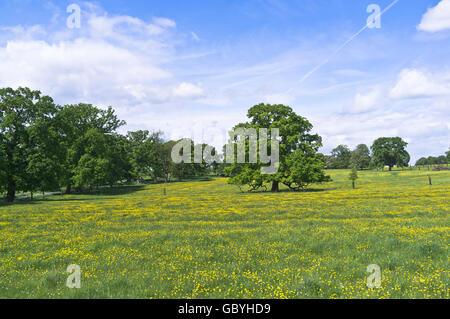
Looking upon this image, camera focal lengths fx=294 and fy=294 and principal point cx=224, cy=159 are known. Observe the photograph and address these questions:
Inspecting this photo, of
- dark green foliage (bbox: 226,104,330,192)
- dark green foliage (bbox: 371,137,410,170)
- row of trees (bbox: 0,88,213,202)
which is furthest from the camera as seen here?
dark green foliage (bbox: 371,137,410,170)

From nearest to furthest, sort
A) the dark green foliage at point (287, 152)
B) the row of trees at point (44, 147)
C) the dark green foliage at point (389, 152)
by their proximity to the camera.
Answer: the row of trees at point (44, 147) → the dark green foliage at point (287, 152) → the dark green foliage at point (389, 152)

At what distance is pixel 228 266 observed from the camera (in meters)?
10.4

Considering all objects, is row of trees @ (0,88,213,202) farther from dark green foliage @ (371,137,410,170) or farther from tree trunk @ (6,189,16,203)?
dark green foliage @ (371,137,410,170)

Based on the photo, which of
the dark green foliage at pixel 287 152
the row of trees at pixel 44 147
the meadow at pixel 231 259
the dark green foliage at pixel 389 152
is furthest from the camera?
the dark green foliage at pixel 389 152

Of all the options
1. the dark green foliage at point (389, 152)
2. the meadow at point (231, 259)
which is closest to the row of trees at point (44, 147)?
the meadow at point (231, 259)

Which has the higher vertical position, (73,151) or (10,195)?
(73,151)

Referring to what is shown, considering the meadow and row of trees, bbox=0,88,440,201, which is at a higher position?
row of trees, bbox=0,88,440,201

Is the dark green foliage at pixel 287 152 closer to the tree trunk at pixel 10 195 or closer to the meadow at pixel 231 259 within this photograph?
the meadow at pixel 231 259

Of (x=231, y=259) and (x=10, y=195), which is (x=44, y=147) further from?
(x=231, y=259)

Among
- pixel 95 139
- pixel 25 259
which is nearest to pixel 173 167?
pixel 95 139

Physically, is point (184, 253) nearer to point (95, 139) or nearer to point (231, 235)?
point (231, 235)

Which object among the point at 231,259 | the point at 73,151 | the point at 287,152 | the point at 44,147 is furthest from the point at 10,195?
the point at 231,259

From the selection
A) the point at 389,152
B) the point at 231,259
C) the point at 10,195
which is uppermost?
the point at 389,152

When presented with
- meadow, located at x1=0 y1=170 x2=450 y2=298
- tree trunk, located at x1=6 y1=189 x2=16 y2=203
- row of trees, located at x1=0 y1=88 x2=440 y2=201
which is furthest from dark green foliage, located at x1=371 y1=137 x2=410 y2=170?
tree trunk, located at x1=6 y1=189 x2=16 y2=203
